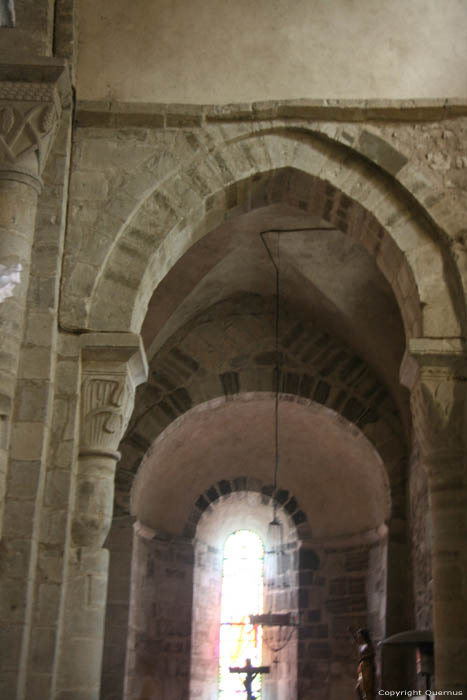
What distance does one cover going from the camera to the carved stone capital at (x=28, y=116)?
5.74 meters

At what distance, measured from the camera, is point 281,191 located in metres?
6.49

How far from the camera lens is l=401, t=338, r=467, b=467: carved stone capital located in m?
5.61

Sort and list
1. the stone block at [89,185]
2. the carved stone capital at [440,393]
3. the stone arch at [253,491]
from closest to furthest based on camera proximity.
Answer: the carved stone capital at [440,393]
the stone block at [89,185]
the stone arch at [253,491]

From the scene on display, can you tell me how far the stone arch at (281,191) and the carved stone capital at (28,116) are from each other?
2.08ft

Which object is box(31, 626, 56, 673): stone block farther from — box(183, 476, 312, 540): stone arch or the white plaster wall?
box(183, 476, 312, 540): stone arch

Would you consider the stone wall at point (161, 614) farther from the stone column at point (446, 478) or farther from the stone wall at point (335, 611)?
the stone column at point (446, 478)

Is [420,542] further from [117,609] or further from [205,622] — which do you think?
[205,622]

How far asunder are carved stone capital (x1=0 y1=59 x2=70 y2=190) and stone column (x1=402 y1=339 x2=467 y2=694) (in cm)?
256

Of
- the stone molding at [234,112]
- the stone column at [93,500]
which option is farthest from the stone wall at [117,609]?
the stone molding at [234,112]

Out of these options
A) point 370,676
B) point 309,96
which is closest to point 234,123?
point 309,96

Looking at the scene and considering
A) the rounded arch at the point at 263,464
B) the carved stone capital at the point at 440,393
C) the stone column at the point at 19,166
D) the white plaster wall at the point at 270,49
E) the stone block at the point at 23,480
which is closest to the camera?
the stone block at the point at 23,480

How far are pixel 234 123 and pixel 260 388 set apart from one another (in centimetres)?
353

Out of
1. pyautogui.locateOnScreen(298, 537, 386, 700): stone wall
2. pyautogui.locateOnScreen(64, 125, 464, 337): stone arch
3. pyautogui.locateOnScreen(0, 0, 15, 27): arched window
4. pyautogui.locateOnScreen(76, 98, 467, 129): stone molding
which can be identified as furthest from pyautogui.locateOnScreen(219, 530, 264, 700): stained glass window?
pyautogui.locateOnScreen(0, 0, 15, 27): arched window

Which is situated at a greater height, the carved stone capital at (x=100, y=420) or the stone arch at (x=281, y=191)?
the stone arch at (x=281, y=191)
